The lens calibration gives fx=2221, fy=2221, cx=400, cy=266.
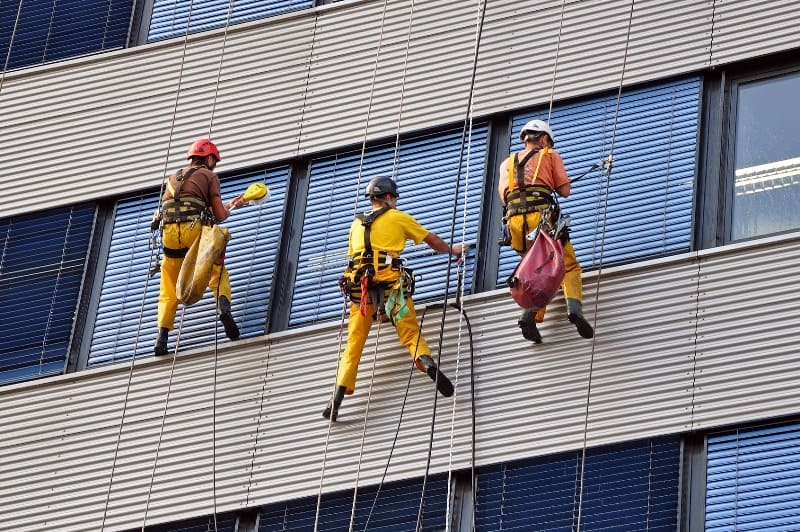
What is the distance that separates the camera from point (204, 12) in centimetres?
2012

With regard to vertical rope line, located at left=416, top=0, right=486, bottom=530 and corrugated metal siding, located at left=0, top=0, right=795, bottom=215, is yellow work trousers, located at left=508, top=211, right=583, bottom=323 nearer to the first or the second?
vertical rope line, located at left=416, top=0, right=486, bottom=530

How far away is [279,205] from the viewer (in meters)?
18.7

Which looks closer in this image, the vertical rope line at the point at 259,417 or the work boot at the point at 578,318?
the work boot at the point at 578,318

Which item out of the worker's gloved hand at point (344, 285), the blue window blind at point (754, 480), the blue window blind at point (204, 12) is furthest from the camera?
the blue window blind at point (204, 12)

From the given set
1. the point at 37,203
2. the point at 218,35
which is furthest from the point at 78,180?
the point at 218,35

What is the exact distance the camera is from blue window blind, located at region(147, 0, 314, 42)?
19.8m

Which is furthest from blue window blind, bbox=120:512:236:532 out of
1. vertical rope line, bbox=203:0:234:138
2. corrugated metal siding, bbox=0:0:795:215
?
vertical rope line, bbox=203:0:234:138

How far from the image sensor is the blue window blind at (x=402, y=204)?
1778 centimetres

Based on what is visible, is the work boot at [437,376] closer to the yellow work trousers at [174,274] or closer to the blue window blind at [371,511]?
the blue window blind at [371,511]

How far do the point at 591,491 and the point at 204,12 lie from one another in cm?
651

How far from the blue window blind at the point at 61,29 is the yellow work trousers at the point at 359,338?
468 cm

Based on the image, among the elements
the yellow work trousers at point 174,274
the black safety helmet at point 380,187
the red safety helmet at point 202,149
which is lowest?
the yellow work trousers at point 174,274

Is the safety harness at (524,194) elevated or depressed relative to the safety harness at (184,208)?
depressed

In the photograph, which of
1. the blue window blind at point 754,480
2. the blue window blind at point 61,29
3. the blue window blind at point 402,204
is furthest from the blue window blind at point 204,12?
the blue window blind at point 754,480
